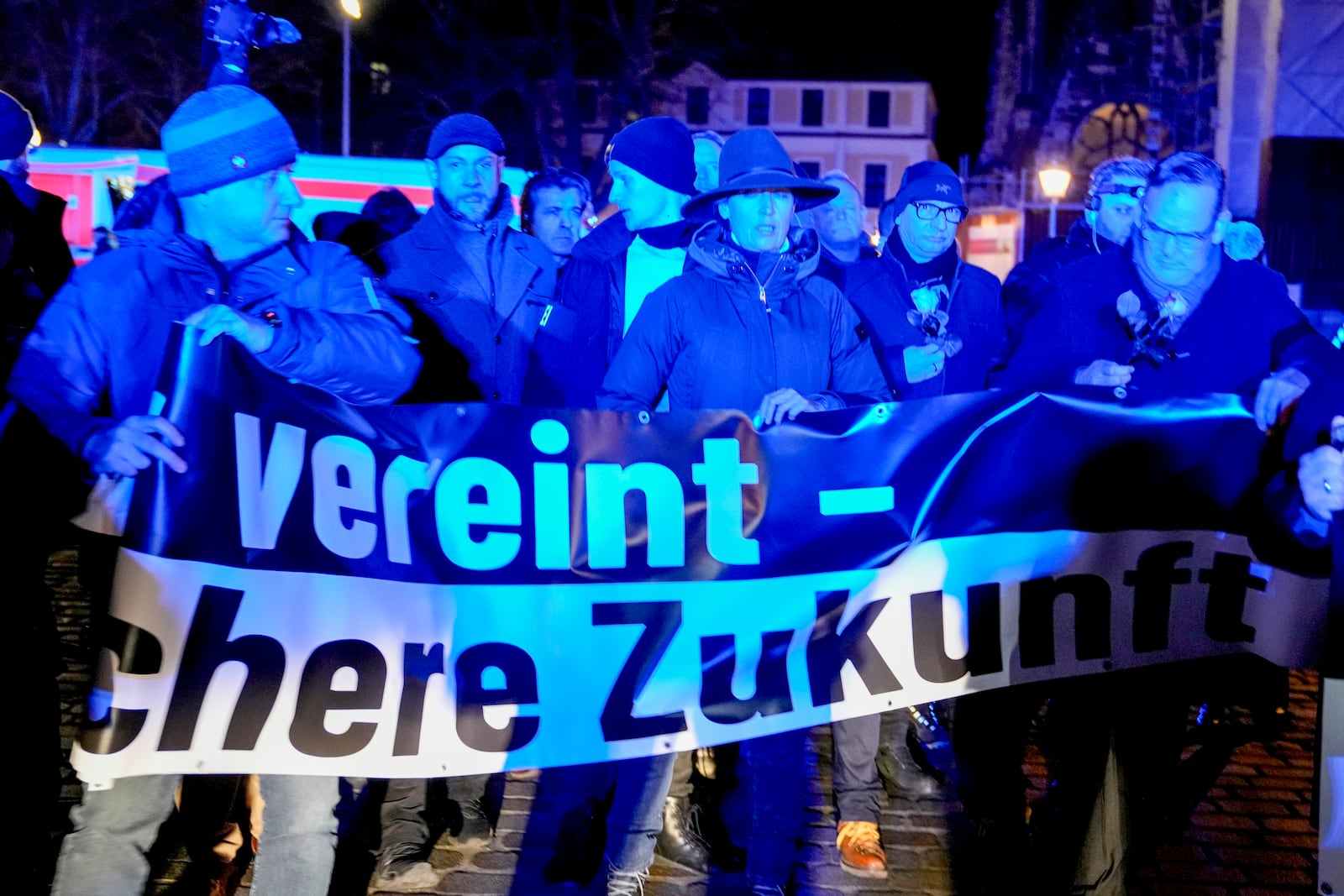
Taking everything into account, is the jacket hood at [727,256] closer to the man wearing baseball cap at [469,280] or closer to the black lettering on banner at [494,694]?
the man wearing baseball cap at [469,280]

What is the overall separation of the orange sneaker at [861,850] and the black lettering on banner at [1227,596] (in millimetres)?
1412

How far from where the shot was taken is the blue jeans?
3.19m

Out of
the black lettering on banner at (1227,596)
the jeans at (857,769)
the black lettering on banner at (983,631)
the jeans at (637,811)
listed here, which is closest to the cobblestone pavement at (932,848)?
the jeans at (857,769)

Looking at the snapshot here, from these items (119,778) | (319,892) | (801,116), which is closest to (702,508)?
(319,892)

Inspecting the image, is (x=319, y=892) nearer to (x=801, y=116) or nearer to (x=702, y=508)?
(x=702, y=508)

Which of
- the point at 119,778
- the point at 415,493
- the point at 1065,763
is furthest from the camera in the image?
the point at 1065,763

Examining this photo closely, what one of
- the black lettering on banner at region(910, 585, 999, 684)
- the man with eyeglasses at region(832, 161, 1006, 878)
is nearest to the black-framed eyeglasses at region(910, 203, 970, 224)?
the man with eyeglasses at region(832, 161, 1006, 878)

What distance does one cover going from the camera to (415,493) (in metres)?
3.73

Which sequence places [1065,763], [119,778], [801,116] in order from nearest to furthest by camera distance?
1. [119,778]
2. [1065,763]
3. [801,116]

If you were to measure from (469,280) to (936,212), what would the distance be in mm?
1941

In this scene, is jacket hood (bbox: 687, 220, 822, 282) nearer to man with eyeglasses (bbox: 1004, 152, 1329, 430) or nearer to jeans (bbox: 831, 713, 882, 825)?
man with eyeglasses (bbox: 1004, 152, 1329, 430)

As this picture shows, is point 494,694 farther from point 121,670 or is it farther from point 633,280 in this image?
point 633,280

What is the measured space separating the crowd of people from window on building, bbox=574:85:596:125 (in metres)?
50.6

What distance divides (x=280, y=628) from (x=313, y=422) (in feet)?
1.88
